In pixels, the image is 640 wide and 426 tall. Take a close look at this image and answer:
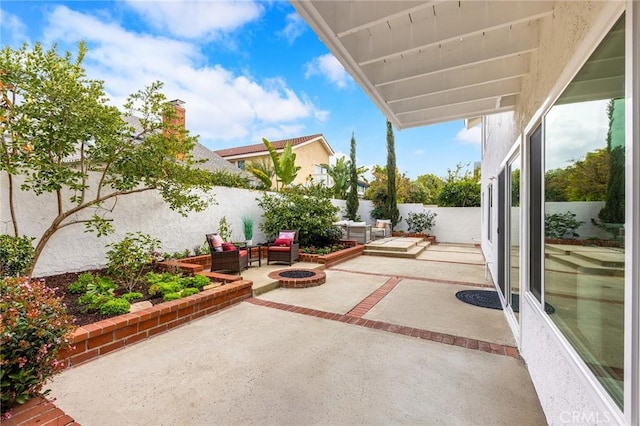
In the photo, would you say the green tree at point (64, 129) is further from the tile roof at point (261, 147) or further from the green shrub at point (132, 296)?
the tile roof at point (261, 147)

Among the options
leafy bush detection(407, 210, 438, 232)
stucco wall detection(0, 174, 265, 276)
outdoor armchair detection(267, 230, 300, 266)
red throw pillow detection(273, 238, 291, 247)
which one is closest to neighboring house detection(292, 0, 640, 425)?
outdoor armchair detection(267, 230, 300, 266)

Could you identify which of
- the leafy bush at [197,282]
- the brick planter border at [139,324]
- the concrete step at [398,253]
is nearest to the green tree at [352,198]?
the concrete step at [398,253]

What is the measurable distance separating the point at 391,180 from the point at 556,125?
1504 centimetres

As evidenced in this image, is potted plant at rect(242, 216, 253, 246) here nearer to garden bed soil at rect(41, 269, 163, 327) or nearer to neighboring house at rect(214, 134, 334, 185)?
garden bed soil at rect(41, 269, 163, 327)

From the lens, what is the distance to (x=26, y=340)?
195 centimetres

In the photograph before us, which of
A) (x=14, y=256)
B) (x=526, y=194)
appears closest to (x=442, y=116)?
(x=526, y=194)

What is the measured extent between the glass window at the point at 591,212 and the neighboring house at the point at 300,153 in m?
20.0

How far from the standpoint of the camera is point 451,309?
509 cm

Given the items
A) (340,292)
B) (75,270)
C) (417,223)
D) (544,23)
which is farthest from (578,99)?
(417,223)

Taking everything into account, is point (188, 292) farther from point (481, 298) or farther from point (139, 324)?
point (481, 298)

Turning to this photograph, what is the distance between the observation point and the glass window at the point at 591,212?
4.37ft

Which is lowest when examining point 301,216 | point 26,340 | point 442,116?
point 26,340

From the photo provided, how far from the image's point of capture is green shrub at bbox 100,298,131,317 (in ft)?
12.8

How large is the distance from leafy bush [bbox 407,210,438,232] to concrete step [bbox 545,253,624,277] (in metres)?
14.8
